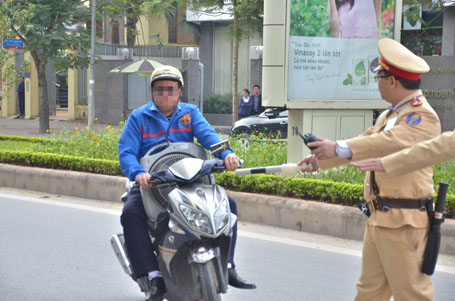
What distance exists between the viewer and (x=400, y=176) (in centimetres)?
352

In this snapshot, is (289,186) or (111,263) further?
(289,186)

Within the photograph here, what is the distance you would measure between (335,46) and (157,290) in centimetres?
589

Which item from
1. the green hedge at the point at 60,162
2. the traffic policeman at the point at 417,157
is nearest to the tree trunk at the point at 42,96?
the green hedge at the point at 60,162

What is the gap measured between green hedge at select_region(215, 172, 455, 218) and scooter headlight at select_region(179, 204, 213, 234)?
11.5 feet

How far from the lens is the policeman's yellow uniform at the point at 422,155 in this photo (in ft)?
10.7

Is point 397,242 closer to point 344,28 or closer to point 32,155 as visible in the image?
point 344,28

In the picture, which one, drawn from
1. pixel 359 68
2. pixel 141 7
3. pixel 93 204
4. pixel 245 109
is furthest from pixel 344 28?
pixel 141 7

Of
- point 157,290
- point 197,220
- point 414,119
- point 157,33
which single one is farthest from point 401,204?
point 157,33

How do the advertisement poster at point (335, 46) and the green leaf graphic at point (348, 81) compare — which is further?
the green leaf graphic at point (348, 81)

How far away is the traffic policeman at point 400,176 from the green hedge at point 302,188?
3.40 metres

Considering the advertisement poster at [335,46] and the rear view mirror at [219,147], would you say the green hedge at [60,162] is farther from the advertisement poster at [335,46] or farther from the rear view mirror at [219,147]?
the rear view mirror at [219,147]

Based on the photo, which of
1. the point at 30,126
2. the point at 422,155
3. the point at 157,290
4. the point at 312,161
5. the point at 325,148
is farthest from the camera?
the point at 30,126

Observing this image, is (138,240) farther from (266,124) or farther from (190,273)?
(266,124)

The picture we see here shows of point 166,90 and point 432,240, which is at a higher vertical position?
point 166,90
